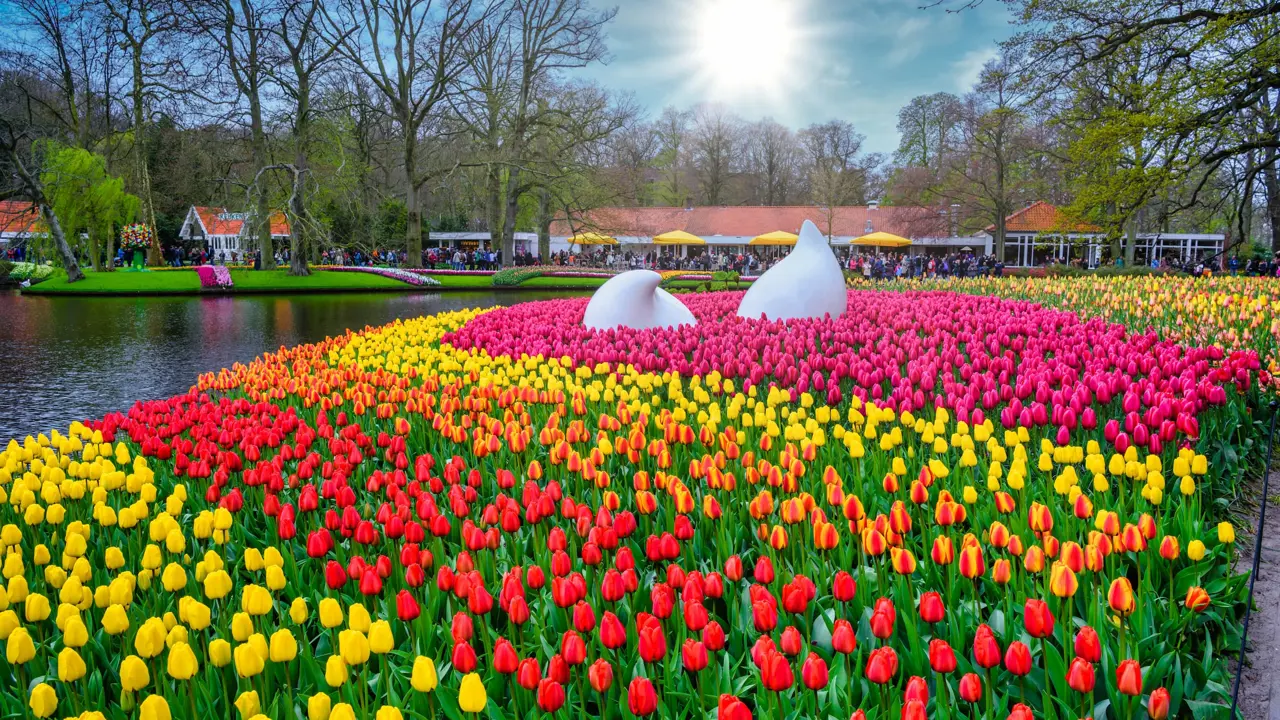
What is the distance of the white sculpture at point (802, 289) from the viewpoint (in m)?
9.37

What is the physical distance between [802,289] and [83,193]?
1240 inches

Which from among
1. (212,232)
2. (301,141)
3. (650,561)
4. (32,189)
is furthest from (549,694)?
(212,232)

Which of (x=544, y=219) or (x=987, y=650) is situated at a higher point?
(x=544, y=219)

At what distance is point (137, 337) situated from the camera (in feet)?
49.3

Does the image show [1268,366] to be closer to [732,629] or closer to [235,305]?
[732,629]

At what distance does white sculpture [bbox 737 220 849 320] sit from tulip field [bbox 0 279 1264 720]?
11.6 ft

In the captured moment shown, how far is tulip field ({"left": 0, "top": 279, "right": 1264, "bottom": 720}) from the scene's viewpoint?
2168mm

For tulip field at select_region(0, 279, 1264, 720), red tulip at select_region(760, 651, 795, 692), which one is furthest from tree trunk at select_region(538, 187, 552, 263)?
red tulip at select_region(760, 651, 795, 692)

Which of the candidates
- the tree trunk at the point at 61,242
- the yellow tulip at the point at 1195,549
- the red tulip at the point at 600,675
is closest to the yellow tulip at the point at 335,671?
the red tulip at the point at 600,675

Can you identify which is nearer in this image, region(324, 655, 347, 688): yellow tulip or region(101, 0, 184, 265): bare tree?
region(324, 655, 347, 688): yellow tulip

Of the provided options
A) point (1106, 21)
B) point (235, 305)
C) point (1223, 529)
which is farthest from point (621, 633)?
point (235, 305)

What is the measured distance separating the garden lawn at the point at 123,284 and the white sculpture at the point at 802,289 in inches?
886

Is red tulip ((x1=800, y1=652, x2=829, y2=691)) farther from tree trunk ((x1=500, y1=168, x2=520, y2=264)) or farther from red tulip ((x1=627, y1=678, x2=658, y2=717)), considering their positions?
tree trunk ((x1=500, y1=168, x2=520, y2=264))

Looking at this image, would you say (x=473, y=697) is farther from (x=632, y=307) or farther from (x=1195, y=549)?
(x=632, y=307)
